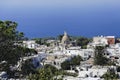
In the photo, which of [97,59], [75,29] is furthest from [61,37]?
[75,29]

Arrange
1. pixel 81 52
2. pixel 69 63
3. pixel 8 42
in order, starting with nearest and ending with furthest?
1. pixel 8 42
2. pixel 69 63
3. pixel 81 52

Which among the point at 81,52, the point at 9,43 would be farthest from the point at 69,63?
the point at 9,43

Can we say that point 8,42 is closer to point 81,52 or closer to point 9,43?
point 9,43

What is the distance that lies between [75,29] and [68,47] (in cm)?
6701

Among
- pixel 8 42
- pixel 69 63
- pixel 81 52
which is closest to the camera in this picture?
pixel 8 42

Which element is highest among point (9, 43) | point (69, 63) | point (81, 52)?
point (81, 52)

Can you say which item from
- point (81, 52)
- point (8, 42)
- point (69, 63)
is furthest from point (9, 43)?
point (81, 52)

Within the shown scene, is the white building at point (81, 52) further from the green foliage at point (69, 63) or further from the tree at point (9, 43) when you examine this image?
the tree at point (9, 43)

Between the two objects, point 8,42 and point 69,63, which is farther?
point 69,63

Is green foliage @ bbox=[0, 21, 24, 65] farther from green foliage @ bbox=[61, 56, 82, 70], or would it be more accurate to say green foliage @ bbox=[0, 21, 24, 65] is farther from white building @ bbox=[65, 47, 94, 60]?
white building @ bbox=[65, 47, 94, 60]

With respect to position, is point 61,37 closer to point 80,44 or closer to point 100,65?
point 80,44

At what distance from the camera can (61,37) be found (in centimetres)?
5934

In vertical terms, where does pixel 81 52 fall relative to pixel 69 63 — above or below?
above

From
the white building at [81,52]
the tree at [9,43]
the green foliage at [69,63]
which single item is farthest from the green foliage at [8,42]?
the white building at [81,52]
